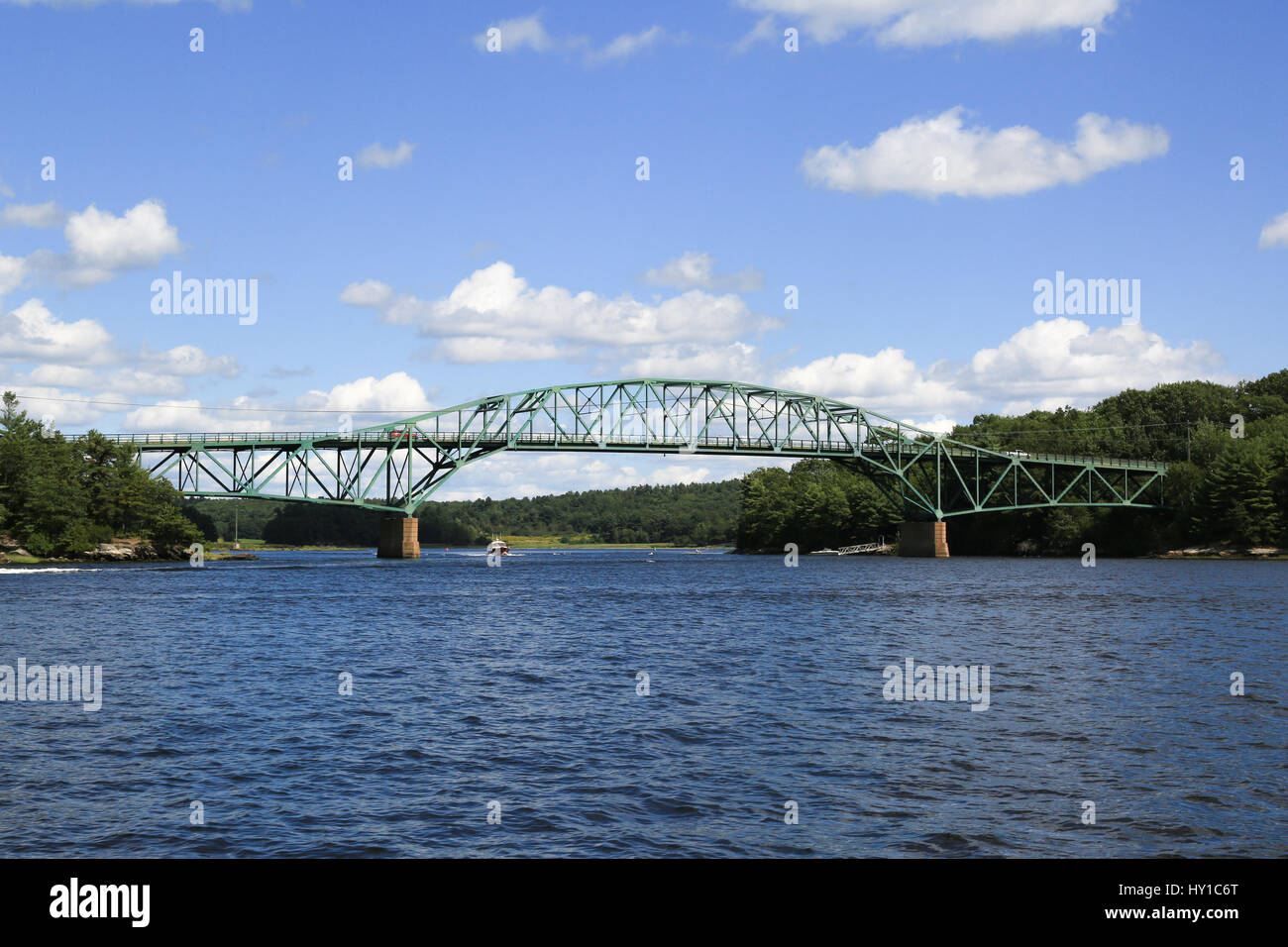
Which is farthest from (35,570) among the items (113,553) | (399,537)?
(399,537)

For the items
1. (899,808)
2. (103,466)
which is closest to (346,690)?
(899,808)

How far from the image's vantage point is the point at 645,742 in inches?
866

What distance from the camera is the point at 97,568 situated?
108125 millimetres

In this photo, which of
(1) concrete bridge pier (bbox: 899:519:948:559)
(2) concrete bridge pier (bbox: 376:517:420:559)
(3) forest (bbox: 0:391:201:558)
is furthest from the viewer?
(1) concrete bridge pier (bbox: 899:519:948:559)

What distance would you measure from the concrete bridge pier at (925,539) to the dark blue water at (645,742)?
391ft

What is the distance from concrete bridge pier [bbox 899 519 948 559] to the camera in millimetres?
167000

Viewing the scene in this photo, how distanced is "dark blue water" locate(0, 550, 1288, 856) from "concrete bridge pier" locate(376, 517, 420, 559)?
101612 mm

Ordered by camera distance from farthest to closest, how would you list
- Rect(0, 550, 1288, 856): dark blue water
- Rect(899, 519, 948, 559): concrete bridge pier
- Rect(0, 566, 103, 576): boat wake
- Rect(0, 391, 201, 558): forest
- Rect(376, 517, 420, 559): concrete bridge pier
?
Rect(899, 519, 948, 559): concrete bridge pier < Rect(376, 517, 420, 559): concrete bridge pier < Rect(0, 391, 201, 558): forest < Rect(0, 566, 103, 576): boat wake < Rect(0, 550, 1288, 856): dark blue water

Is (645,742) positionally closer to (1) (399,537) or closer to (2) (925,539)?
(1) (399,537)

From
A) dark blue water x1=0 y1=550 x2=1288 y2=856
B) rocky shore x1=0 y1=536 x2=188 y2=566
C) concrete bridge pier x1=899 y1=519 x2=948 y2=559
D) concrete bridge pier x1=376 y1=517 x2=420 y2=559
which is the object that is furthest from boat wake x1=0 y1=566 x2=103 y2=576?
concrete bridge pier x1=899 y1=519 x2=948 y2=559

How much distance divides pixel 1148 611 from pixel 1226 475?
91.2 metres

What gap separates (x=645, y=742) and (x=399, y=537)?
134616mm

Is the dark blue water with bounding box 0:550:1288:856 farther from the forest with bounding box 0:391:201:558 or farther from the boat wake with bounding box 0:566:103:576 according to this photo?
the forest with bounding box 0:391:201:558
